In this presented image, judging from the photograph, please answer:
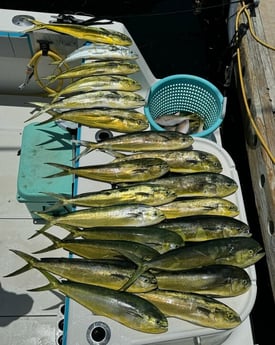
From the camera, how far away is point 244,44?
3.77m

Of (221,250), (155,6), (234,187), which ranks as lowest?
(221,250)

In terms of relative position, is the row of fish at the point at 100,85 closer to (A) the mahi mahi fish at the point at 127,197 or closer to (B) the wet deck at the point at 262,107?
(A) the mahi mahi fish at the point at 127,197

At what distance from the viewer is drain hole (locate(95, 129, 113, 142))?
286 cm

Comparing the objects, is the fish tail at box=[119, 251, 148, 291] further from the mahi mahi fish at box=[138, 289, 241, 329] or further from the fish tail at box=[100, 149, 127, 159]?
the fish tail at box=[100, 149, 127, 159]

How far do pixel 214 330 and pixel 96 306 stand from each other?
62 cm

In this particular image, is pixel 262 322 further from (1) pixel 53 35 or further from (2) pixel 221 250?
(1) pixel 53 35

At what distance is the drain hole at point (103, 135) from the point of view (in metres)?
2.86

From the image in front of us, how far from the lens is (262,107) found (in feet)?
10.9

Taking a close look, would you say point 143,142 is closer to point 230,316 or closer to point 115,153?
point 115,153

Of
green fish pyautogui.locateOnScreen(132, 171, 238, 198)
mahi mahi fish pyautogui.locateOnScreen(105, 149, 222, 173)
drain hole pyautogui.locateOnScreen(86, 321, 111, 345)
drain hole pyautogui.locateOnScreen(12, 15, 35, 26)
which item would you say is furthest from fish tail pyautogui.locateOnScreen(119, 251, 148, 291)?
drain hole pyautogui.locateOnScreen(12, 15, 35, 26)

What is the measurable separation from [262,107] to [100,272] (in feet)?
6.67

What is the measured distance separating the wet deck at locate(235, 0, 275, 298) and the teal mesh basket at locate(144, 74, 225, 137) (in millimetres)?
336

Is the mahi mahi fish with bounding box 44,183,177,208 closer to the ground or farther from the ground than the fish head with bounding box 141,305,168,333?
farther from the ground

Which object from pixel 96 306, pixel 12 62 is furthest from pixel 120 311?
pixel 12 62
